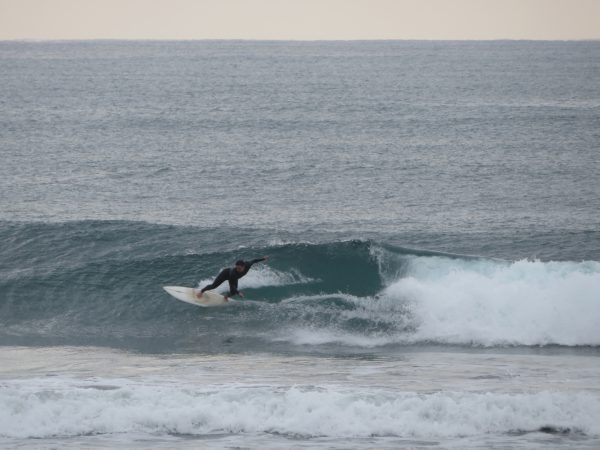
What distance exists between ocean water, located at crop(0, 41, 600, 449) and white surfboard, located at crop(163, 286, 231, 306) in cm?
19

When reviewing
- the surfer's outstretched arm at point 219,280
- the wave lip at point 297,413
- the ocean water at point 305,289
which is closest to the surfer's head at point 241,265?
the surfer's outstretched arm at point 219,280

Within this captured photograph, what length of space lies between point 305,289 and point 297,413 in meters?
8.30

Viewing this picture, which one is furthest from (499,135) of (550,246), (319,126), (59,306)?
(59,306)

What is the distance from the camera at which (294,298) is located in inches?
880

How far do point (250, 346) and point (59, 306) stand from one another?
543cm

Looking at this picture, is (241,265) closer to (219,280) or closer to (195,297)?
(219,280)

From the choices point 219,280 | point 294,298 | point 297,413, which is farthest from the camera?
point 294,298

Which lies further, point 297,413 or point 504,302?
point 504,302

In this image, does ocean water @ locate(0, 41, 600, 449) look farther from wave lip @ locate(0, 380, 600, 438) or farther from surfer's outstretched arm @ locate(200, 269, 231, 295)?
surfer's outstretched arm @ locate(200, 269, 231, 295)

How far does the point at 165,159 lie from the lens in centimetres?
4331

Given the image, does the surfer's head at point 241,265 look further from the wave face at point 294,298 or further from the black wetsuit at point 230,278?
the wave face at point 294,298

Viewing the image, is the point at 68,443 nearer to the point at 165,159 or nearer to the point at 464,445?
the point at 464,445

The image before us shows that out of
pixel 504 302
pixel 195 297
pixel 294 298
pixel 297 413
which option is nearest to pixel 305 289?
pixel 294 298

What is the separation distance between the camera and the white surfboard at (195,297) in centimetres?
2181
